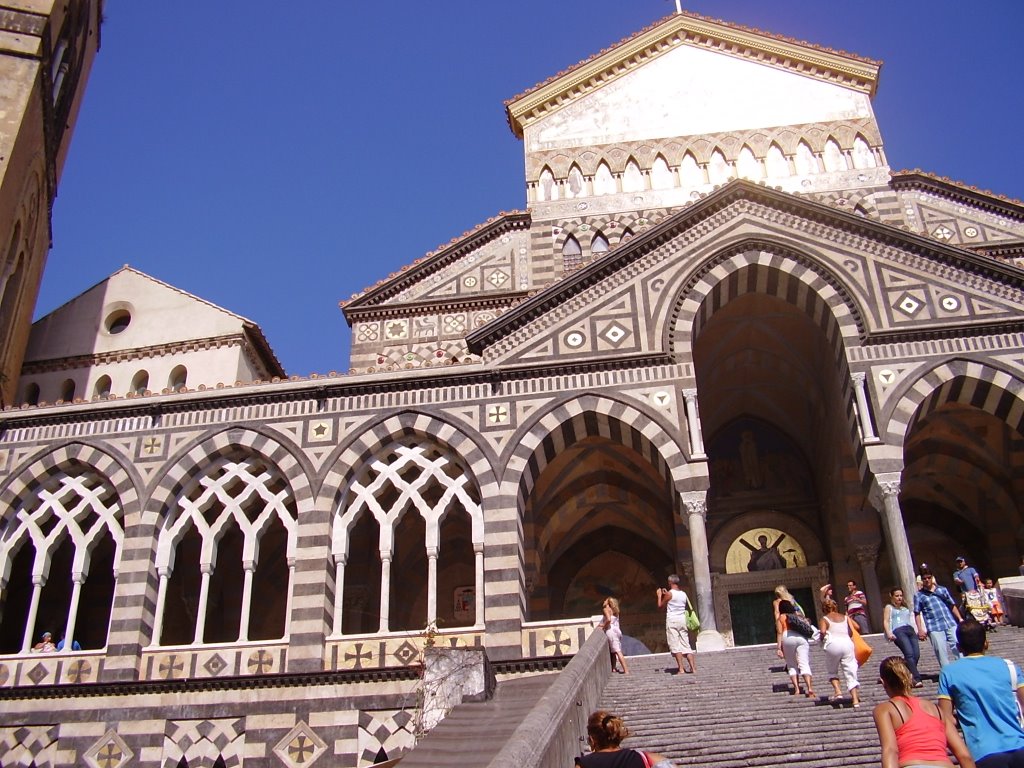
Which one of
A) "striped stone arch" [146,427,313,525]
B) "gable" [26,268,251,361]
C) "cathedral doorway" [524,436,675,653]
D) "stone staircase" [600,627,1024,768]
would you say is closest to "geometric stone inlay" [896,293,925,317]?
"cathedral doorway" [524,436,675,653]

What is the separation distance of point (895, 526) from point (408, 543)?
430 inches

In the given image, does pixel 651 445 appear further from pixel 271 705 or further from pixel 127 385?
pixel 127 385

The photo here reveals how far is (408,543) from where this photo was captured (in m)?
23.5

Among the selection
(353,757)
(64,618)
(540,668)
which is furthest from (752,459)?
(64,618)

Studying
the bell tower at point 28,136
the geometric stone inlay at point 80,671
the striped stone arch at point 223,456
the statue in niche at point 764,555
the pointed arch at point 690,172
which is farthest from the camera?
the pointed arch at point 690,172

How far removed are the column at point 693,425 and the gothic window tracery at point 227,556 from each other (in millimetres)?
7847

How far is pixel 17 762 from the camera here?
57.4ft

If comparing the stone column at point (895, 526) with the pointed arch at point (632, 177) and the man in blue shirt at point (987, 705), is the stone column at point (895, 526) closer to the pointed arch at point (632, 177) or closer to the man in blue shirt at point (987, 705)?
the man in blue shirt at point (987, 705)

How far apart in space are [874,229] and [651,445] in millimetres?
6639

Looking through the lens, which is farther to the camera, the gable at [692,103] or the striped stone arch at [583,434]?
the gable at [692,103]

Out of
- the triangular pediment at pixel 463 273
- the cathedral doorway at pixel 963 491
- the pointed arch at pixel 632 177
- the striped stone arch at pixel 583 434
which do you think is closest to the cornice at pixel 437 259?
the triangular pediment at pixel 463 273

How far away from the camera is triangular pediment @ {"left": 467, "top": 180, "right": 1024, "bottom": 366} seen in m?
19.9

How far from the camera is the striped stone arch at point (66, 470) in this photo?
67.0 feet

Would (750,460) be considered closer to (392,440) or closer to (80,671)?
(392,440)
